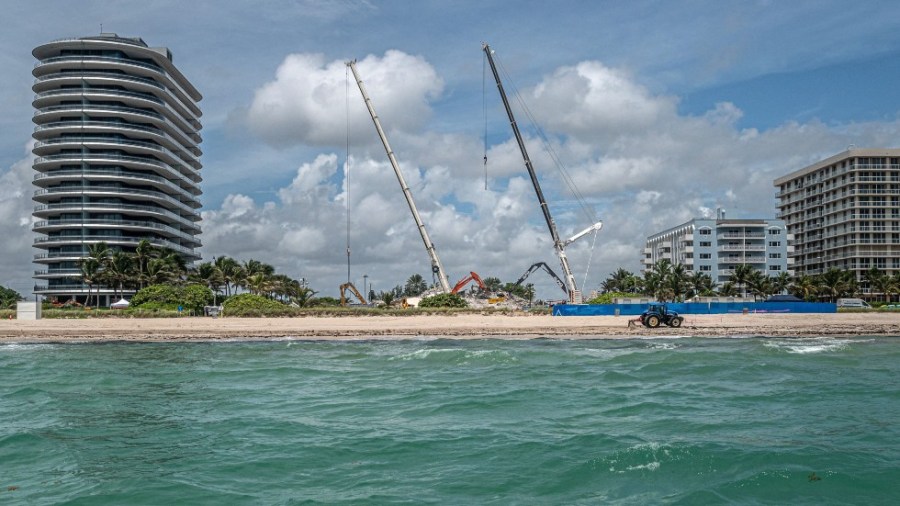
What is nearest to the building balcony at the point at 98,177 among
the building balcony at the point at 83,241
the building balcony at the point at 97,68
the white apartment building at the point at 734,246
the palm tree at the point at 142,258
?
the building balcony at the point at 83,241

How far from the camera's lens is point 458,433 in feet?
59.6

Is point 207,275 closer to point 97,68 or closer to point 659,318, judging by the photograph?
point 97,68

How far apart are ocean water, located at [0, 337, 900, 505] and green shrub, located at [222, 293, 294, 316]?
38976 mm

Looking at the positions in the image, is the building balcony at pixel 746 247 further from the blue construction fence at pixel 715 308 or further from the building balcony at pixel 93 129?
the building balcony at pixel 93 129

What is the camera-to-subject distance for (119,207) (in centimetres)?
11575

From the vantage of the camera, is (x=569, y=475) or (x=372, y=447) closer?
(x=569, y=475)

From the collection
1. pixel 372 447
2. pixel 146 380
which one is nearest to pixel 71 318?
pixel 146 380

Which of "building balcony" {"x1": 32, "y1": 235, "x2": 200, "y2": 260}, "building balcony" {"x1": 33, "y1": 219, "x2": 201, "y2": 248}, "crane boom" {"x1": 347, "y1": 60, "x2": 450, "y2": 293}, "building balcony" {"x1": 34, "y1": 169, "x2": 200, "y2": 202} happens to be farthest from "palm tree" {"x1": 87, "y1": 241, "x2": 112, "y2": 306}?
"crane boom" {"x1": 347, "y1": 60, "x2": 450, "y2": 293}

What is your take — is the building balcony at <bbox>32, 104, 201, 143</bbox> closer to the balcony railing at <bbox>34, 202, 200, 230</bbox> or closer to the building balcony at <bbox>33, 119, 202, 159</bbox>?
the building balcony at <bbox>33, 119, 202, 159</bbox>

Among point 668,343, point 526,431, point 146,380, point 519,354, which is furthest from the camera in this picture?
A: point 668,343

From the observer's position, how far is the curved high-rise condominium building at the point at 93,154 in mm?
114688

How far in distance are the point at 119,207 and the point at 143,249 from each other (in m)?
18.5

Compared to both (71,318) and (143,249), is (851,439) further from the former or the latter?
(143,249)

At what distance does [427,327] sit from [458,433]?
47.7 metres
